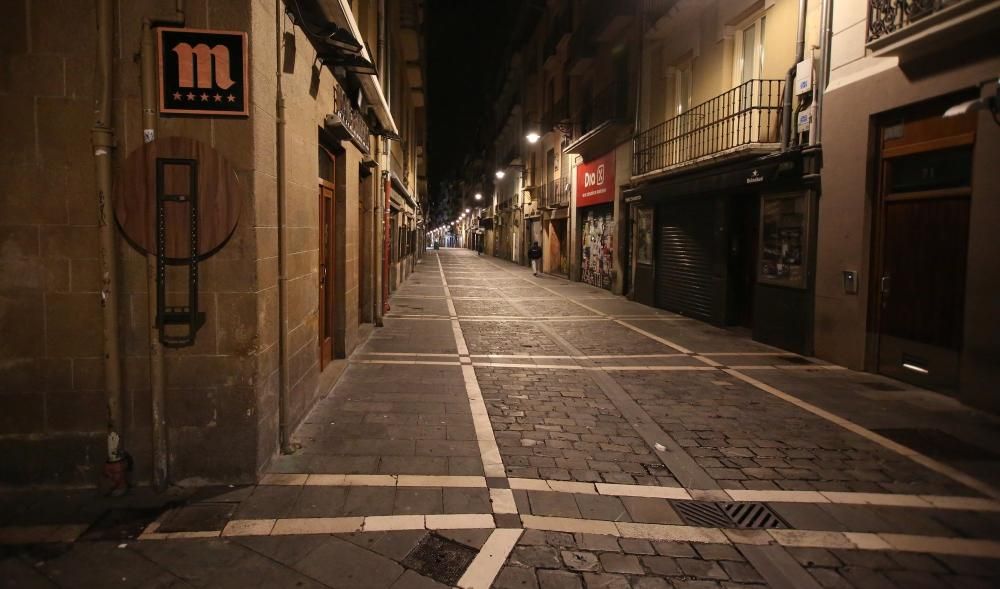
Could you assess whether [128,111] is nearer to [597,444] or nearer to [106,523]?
[106,523]

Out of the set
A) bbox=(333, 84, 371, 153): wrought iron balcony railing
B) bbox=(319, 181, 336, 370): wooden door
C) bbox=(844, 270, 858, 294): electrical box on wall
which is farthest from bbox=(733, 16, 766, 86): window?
bbox=(319, 181, 336, 370): wooden door

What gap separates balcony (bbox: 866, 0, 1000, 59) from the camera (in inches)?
247

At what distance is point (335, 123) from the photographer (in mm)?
6934

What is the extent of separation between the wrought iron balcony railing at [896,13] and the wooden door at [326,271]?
739 cm

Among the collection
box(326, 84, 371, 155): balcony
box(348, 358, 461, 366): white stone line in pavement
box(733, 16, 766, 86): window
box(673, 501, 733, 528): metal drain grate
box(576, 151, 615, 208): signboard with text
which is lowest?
box(673, 501, 733, 528): metal drain grate

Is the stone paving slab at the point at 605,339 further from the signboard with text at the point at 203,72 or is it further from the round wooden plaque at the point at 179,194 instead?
the signboard with text at the point at 203,72

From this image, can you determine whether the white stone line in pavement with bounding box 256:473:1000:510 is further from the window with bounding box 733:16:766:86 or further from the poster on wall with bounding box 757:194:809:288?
the window with bounding box 733:16:766:86

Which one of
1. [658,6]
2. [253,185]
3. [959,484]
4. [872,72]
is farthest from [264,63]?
[658,6]

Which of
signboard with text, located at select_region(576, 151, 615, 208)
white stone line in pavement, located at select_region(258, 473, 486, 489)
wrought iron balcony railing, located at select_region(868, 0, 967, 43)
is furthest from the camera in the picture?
signboard with text, located at select_region(576, 151, 615, 208)

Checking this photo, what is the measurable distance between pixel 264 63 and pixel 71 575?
11.8 ft

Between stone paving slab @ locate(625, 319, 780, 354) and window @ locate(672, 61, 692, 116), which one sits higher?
window @ locate(672, 61, 692, 116)

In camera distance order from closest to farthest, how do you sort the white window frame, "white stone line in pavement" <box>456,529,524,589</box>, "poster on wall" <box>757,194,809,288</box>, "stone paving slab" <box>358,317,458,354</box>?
1. "white stone line in pavement" <box>456,529,524,589</box>
2. "poster on wall" <box>757,194,809,288</box>
3. "stone paving slab" <box>358,317,458,354</box>
4. the white window frame

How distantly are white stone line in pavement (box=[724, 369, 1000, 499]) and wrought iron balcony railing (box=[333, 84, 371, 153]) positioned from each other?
20.6 ft

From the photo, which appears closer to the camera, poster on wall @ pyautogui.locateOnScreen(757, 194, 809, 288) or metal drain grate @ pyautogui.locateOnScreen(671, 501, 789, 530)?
metal drain grate @ pyautogui.locateOnScreen(671, 501, 789, 530)
